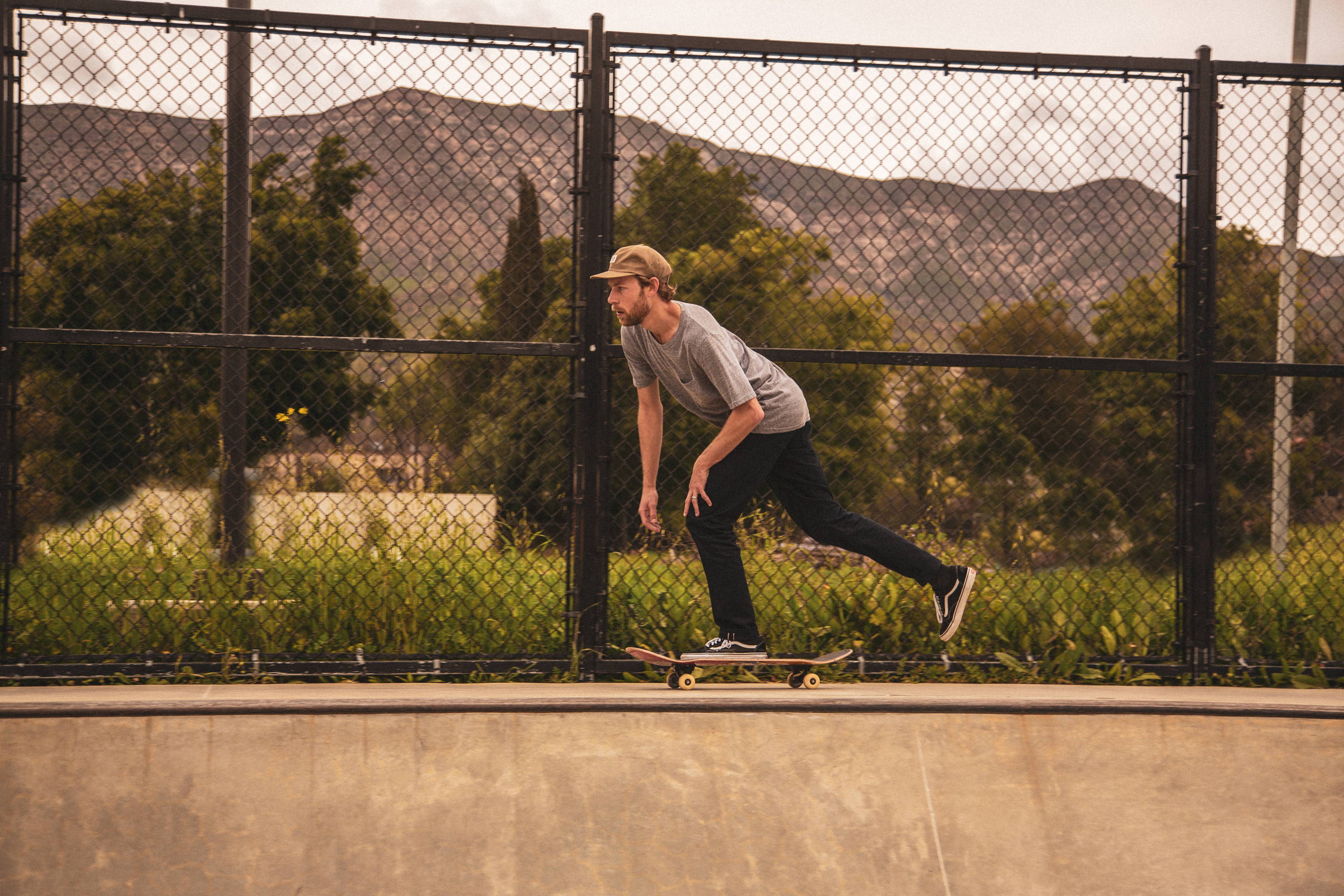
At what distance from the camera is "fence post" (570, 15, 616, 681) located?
3656mm

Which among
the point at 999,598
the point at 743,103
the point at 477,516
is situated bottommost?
the point at 999,598

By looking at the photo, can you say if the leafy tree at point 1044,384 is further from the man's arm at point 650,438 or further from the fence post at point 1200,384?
the man's arm at point 650,438

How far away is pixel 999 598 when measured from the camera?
13.8 ft

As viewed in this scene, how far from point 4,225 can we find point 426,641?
95.3 inches

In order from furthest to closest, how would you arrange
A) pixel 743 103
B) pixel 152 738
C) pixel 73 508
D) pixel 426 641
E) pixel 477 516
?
pixel 73 508 → pixel 477 516 → pixel 743 103 → pixel 426 641 → pixel 152 738

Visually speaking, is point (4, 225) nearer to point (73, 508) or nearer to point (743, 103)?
point (73, 508)

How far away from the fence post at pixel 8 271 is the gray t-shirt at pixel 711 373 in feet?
8.10

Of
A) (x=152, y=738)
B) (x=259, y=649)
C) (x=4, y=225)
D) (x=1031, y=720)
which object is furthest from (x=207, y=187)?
(x=1031, y=720)

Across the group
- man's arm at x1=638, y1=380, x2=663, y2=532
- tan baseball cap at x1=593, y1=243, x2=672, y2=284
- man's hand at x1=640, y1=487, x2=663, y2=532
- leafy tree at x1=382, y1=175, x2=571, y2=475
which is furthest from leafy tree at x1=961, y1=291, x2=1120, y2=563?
tan baseball cap at x1=593, y1=243, x2=672, y2=284

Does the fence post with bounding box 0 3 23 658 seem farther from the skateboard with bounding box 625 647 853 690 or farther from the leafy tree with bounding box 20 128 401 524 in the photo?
the leafy tree with bounding box 20 128 401 524

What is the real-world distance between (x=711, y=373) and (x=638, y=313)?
1.20 ft

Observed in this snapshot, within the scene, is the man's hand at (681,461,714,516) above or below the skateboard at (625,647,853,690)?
above

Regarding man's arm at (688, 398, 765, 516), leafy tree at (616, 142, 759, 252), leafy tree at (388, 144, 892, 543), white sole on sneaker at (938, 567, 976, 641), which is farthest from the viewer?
leafy tree at (616, 142, 759, 252)

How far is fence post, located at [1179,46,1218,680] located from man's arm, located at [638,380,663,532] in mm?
2358
